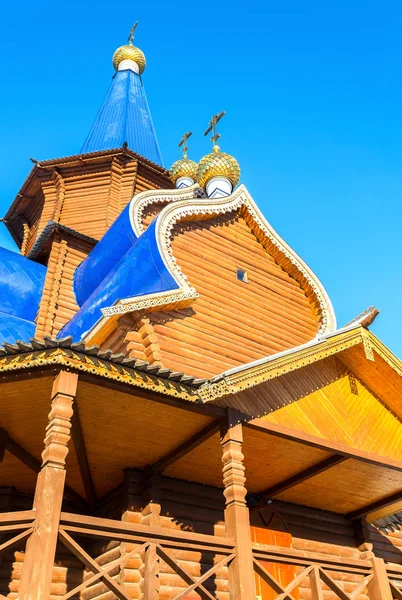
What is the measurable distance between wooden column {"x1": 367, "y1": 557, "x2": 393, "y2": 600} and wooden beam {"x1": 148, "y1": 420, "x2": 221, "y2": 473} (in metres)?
2.29

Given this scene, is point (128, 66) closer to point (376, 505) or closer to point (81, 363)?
point (376, 505)

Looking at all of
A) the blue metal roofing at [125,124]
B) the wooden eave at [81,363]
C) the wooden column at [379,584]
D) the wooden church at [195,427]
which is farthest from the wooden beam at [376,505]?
the blue metal roofing at [125,124]

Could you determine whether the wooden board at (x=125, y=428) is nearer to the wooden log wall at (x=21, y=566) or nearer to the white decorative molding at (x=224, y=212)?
the wooden log wall at (x=21, y=566)

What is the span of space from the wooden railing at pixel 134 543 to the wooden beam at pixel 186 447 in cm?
125

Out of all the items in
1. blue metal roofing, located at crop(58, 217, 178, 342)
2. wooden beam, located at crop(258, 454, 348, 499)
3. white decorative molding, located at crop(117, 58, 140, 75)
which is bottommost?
wooden beam, located at crop(258, 454, 348, 499)

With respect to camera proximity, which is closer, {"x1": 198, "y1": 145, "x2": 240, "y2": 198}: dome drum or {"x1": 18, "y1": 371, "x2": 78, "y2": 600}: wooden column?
{"x1": 18, "y1": 371, "x2": 78, "y2": 600}: wooden column

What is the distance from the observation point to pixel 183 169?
14367mm

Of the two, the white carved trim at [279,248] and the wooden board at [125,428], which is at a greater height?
the white carved trim at [279,248]

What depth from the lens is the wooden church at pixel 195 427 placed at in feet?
17.0

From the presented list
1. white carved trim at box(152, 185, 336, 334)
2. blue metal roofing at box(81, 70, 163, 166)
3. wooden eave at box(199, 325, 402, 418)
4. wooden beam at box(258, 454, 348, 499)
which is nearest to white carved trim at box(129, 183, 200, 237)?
white carved trim at box(152, 185, 336, 334)

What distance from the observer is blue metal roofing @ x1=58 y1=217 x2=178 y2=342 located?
802 cm

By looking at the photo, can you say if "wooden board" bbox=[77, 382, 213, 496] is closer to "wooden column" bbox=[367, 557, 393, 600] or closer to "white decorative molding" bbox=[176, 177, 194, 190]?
"wooden column" bbox=[367, 557, 393, 600]

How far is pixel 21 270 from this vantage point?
11.7 metres

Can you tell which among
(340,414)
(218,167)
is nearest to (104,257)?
(218,167)
